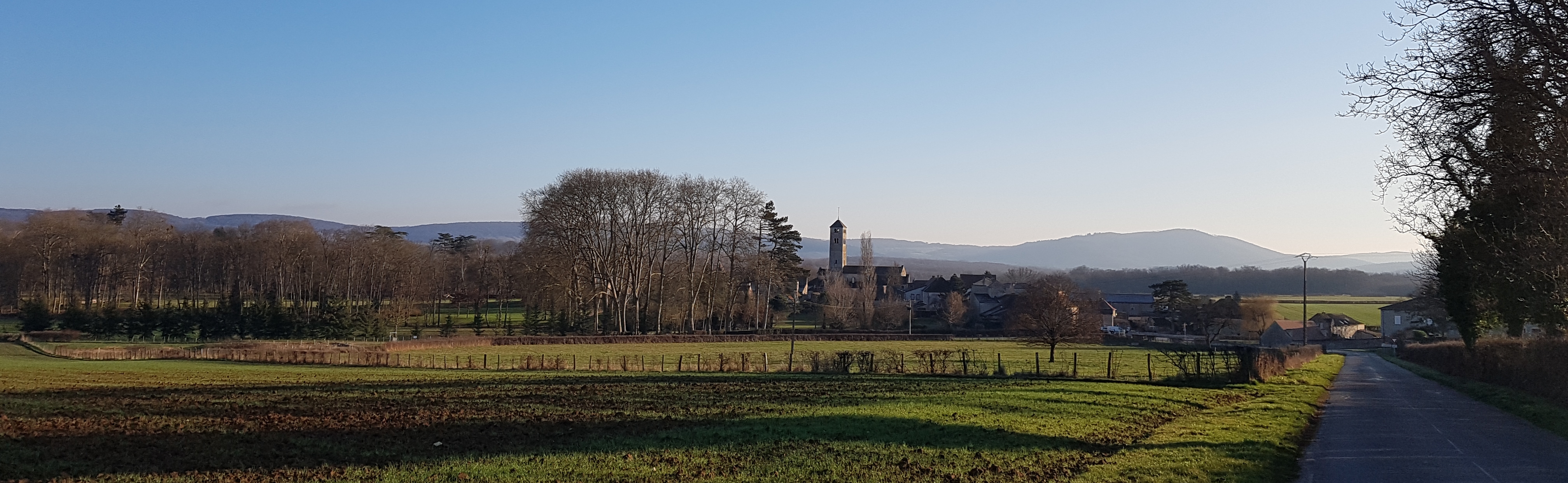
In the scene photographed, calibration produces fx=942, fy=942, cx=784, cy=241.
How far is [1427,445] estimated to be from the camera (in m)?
17.1

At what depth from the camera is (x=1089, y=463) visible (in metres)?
14.1

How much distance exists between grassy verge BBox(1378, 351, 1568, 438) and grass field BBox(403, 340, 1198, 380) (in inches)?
380

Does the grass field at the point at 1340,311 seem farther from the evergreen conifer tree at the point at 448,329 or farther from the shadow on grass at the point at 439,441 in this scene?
the shadow on grass at the point at 439,441

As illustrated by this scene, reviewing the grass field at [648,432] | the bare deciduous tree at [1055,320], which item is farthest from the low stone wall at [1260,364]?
the bare deciduous tree at [1055,320]

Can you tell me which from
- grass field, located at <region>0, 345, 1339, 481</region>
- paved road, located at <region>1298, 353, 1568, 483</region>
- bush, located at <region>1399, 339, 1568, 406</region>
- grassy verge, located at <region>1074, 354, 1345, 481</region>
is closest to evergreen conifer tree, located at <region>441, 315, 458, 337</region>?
grass field, located at <region>0, 345, 1339, 481</region>

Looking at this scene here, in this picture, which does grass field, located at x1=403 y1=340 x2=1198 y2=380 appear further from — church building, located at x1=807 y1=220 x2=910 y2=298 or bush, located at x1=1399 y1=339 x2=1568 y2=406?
church building, located at x1=807 y1=220 x2=910 y2=298

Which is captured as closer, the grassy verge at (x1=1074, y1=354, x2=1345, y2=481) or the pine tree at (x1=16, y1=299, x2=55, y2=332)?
the grassy verge at (x1=1074, y1=354, x2=1345, y2=481)

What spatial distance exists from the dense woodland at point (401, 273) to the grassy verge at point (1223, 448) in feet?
199

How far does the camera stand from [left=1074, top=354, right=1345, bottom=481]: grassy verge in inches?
522

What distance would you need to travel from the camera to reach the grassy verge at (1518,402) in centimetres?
2061

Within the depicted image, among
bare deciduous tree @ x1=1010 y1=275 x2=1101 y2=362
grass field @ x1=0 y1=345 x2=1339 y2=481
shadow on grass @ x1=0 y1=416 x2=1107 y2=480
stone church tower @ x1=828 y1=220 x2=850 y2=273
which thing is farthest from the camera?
stone church tower @ x1=828 y1=220 x2=850 y2=273

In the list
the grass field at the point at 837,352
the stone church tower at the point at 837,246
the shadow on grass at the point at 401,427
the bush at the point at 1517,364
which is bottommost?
the grass field at the point at 837,352

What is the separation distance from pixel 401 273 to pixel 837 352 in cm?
6027

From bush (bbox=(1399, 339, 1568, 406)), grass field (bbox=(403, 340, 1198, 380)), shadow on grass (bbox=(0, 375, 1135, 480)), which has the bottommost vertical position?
grass field (bbox=(403, 340, 1198, 380))
